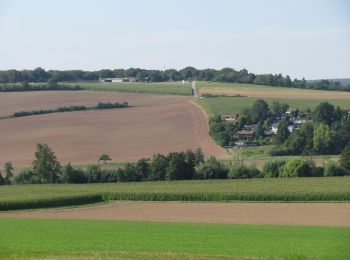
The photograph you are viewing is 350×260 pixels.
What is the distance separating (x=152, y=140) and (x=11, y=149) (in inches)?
533

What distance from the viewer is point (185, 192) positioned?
164 ft

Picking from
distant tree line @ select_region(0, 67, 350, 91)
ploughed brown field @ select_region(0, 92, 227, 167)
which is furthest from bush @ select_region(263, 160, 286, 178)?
distant tree line @ select_region(0, 67, 350, 91)

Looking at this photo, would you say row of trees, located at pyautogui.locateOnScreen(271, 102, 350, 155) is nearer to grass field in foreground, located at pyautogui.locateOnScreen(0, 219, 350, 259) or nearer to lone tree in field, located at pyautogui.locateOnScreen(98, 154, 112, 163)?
lone tree in field, located at pyautogui.locateOnScreen(98, 154, 112, 163)

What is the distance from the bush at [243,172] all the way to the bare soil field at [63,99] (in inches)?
1427

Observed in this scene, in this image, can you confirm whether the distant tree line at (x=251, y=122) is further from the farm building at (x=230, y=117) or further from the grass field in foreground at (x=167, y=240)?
the grass field in foreground at (x=167, y=240)

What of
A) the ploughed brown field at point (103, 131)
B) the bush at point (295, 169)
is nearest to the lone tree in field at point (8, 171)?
the ploughed brown field at point (103, 131)

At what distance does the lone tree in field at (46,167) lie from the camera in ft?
210

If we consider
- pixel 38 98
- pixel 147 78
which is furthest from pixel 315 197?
pixel 147 78

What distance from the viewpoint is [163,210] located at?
4350cm

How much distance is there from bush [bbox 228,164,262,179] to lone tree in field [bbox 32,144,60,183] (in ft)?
45.0

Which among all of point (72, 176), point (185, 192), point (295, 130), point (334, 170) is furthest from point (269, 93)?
point (185, 192)

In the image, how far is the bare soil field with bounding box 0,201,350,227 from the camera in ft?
124

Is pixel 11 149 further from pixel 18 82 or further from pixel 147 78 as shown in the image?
pixel 147 78

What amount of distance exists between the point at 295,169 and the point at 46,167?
63.5 ft
